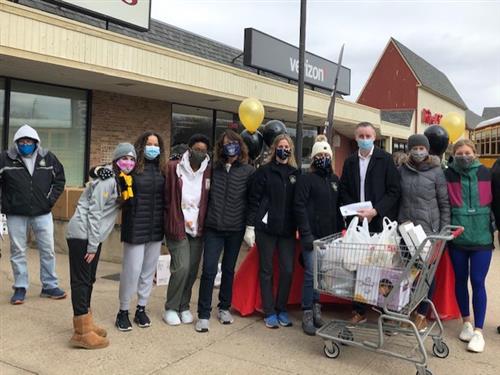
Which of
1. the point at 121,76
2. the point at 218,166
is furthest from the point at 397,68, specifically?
the point at 218,166

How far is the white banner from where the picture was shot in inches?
371

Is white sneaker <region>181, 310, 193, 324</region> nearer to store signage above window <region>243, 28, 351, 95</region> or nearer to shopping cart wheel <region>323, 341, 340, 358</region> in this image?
shopping cart wheel <region>323, 341, 340, 358</region>

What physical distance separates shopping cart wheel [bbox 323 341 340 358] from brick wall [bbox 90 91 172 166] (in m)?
Result: 8.54

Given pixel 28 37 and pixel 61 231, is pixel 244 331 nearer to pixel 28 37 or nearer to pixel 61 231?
pixel 61 231

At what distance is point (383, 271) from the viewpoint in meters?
3.61

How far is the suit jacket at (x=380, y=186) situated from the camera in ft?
14.7

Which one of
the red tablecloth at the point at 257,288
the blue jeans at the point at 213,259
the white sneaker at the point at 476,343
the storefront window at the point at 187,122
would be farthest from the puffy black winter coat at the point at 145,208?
the storefront window at the point at 187,122

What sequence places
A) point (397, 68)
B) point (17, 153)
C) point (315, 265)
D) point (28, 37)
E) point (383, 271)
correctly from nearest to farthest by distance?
point (383, 271) → point (315, 265) → point (17, 153) → point (28, 37) → point (397, 68)

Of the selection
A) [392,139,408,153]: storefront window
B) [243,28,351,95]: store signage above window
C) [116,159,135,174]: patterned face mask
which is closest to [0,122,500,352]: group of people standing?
[116,159,135,174]: patterned face mask

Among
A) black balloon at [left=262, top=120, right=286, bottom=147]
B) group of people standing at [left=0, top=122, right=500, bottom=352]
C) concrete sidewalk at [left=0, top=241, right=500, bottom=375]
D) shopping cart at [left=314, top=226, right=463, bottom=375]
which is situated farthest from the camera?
black balloon at [left=262, top=120, right=286, bottom=147]

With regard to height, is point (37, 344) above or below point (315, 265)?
below

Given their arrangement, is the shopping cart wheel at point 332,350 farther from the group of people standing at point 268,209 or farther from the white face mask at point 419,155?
the white face mask at point 419,155

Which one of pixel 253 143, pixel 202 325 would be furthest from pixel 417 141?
pixel 253 143

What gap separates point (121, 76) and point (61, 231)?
126 inches
